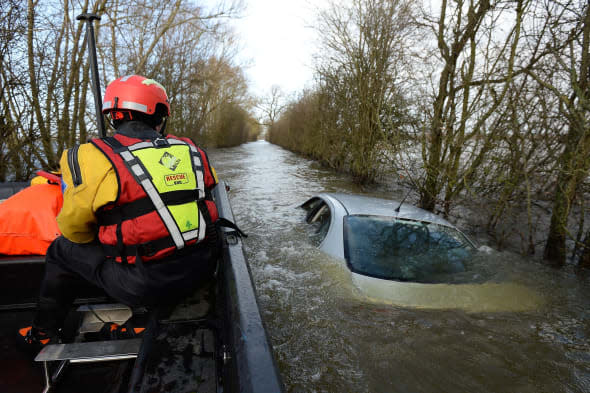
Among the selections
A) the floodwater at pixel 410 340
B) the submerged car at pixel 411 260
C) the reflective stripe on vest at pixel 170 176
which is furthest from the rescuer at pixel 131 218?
the submerged car at pixel 411 260

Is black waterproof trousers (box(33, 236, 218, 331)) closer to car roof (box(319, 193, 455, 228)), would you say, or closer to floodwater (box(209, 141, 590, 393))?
floodwater (box(209, 141, 590, 393))

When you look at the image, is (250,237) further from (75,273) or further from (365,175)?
(365,175)

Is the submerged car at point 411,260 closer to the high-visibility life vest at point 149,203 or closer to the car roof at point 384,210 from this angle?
the car roof at point 384,210

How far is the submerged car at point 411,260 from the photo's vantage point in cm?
296

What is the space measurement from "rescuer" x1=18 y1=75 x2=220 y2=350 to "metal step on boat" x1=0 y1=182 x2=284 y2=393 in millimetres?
171

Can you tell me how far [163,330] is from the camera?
185cm

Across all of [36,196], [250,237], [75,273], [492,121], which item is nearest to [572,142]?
[492,121]

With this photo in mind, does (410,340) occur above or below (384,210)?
below

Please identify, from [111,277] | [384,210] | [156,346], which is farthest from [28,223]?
[384,210]

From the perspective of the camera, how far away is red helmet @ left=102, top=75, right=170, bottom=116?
218 centimetres

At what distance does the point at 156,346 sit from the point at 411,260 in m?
2.53

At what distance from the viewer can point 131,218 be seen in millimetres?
1901

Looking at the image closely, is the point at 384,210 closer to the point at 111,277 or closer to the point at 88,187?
the point at 111,277

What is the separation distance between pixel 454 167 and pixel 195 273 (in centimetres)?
612
